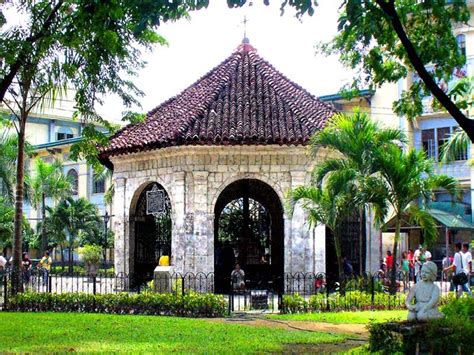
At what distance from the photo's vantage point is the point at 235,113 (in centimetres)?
2308

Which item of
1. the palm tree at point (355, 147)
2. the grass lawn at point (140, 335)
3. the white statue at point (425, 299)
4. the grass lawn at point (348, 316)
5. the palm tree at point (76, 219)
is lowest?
the grass lawn at point (348, 316)

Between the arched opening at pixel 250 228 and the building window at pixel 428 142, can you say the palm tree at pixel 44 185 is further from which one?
the building window at pixel 428 142

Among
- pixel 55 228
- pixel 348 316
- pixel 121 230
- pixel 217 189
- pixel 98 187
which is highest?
pixel 98 187

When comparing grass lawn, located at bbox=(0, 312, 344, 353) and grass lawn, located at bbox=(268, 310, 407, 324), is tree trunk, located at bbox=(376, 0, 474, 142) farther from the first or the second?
grass lawn, located at bbox=(268, 310, 407, 324)

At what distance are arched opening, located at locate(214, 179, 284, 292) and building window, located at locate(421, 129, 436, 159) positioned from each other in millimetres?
13425

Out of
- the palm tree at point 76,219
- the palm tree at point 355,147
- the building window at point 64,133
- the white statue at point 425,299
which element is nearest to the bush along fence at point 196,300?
the palm tree at point 355,147

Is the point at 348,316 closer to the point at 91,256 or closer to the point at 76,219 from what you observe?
the point at 91,256

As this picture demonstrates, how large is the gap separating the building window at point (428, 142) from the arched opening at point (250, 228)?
13.4m

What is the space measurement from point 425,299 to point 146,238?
15.2 meters

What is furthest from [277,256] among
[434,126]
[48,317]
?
[434,126]

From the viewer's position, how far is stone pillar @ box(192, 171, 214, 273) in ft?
72.3

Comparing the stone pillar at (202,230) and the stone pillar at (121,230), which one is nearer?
the stone pillar at (202,230)

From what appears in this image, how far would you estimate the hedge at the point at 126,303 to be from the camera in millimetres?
17484

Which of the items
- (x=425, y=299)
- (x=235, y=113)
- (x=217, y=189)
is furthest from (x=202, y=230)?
(x=425, y=299)
